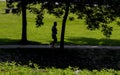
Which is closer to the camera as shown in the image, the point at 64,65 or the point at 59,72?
the point at 59,72

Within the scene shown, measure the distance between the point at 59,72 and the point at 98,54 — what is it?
23.5m

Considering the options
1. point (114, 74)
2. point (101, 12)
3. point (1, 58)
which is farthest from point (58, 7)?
point (114, 74)

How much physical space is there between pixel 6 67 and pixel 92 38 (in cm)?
Result: 3234

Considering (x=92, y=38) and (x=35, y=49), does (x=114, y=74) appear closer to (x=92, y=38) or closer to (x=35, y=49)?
(x=35, y=49)

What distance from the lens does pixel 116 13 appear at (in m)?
37.7

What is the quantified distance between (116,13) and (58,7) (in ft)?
16.7

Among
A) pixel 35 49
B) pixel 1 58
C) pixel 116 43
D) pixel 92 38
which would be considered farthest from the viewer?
pixel 92 38

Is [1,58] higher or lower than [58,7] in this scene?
lower

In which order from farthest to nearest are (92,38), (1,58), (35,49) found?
(92,38)
(35,49)
(1,58)

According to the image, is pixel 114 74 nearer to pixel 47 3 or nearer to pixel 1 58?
pixel 1 58

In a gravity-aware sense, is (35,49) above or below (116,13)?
below

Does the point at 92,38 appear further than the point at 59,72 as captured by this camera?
Yes

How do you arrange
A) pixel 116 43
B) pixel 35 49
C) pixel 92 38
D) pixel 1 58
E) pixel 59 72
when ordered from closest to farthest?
pixel 59 72
pixel 1 58
pixel 35 49
pixel 116 43
pixel 92 38

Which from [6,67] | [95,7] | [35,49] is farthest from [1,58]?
[6,67]
